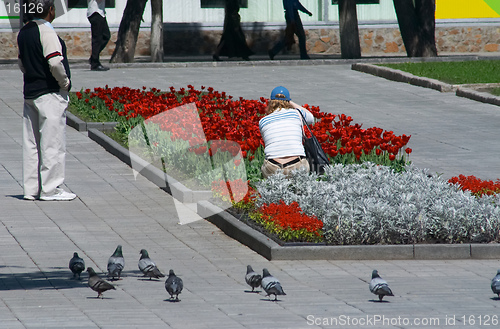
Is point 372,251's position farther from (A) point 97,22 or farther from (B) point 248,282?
(A) point 97,22

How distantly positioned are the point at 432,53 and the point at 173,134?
1421 cm

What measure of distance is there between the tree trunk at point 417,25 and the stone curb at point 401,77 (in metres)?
2.37

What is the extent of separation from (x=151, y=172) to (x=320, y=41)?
1913 centimetres

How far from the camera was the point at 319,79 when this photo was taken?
2064 cm

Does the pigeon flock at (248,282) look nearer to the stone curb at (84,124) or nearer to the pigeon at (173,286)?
the pigeon at (173,286)

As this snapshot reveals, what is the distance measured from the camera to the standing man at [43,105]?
9.79 m

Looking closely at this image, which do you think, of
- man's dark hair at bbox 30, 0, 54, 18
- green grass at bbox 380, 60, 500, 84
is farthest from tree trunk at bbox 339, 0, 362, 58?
man's dark hair at bbox 30, 0, 54, 18

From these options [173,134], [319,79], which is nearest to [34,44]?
[173,134]

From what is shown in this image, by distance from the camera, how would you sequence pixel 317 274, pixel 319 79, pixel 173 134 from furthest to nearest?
1. pixel 319 79
2. pixel 173 134
3. pixel 317 274

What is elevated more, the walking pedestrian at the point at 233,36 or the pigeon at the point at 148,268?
the walking pedestrian at the point at 233,36

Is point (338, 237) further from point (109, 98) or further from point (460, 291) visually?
point (109, 98)

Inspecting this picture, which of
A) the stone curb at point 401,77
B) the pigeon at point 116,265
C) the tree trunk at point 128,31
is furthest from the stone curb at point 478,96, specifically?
the pigeon at point 116,265

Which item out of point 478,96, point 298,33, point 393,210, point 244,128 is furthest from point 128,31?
point 393,210

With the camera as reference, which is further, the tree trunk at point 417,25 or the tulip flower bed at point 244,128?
the tree trunk at point 417,25
